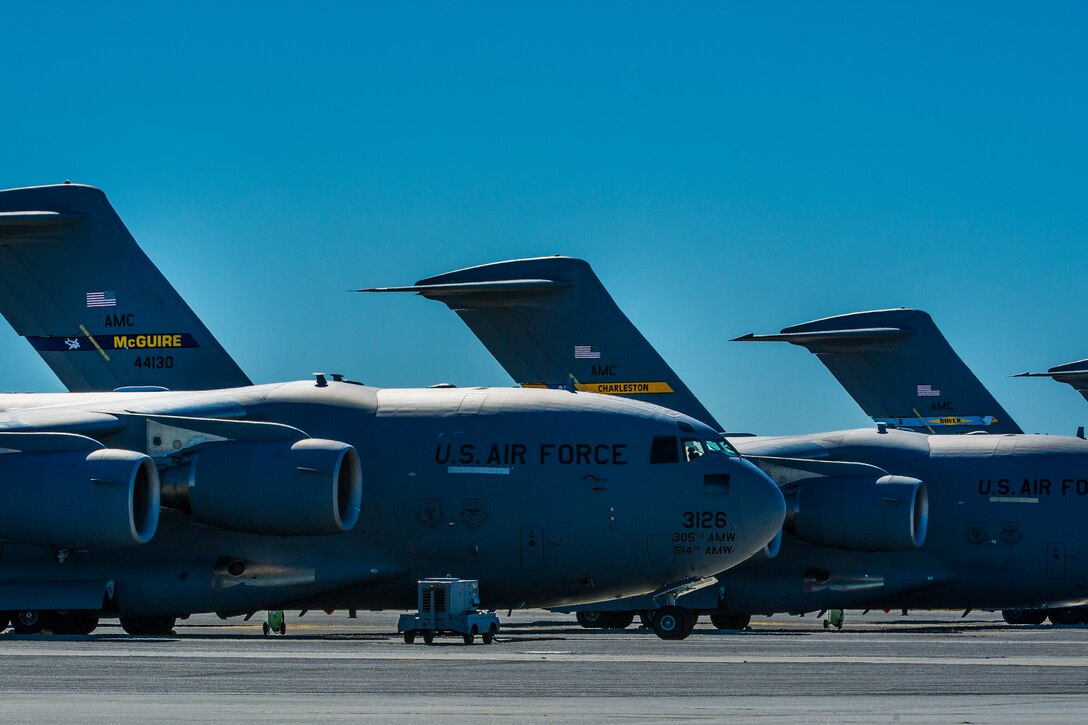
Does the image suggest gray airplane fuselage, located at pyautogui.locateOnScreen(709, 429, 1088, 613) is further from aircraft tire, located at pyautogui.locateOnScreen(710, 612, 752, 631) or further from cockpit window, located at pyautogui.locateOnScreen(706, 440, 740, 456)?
cockpit window, located at pyautogui.locateOnScreen(706, 440, 740, 456)

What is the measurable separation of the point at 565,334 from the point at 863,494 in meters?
8.33

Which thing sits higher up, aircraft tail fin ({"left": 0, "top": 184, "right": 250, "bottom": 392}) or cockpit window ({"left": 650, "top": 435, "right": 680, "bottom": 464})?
aircraft tail fin ({"left": 0, "top": 184, "right": 250, "bottom": 392})

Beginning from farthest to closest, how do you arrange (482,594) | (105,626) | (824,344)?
(824,344) → (105,626) → (482,594)

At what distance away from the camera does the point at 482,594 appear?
87.8ft

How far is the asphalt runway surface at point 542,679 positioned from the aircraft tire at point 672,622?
0.37 metres

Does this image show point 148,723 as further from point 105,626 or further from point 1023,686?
point 105,626

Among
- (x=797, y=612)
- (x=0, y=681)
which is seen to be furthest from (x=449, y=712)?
(x=797, y=612)

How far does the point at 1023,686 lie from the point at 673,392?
828 inches

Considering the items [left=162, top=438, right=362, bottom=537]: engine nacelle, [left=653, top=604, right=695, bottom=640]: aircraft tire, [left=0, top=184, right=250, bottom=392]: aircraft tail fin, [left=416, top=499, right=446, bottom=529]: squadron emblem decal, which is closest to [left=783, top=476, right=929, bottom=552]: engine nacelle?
[left=653, top=604, right=695, bottom=640]: aircraft tire

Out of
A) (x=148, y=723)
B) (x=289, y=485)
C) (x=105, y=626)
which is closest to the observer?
(x=148, y=723)

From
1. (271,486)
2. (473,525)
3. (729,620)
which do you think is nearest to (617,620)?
(729,620)

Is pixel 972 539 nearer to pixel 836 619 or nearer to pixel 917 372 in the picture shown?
pixel 836 619

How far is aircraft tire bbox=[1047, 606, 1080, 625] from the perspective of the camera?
36.2 m

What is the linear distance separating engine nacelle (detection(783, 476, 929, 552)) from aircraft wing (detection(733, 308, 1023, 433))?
34.8 ft
